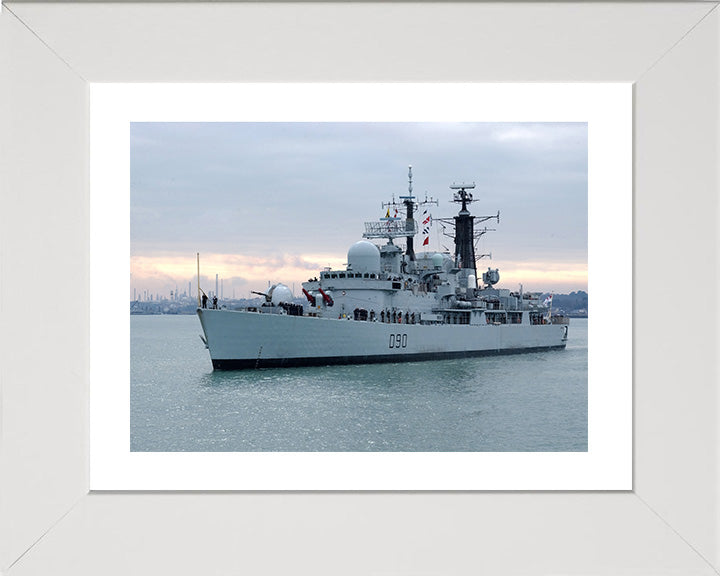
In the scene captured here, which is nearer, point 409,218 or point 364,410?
point 364,410

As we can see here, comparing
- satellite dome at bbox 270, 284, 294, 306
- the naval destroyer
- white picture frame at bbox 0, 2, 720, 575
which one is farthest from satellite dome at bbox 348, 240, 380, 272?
white picture frame at bbox 0, 2, 720, 575

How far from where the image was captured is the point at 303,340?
12.8 metres

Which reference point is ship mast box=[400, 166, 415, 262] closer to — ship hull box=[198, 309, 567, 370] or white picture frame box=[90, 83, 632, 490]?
ship hull box=[198, 309, 567, 370]
